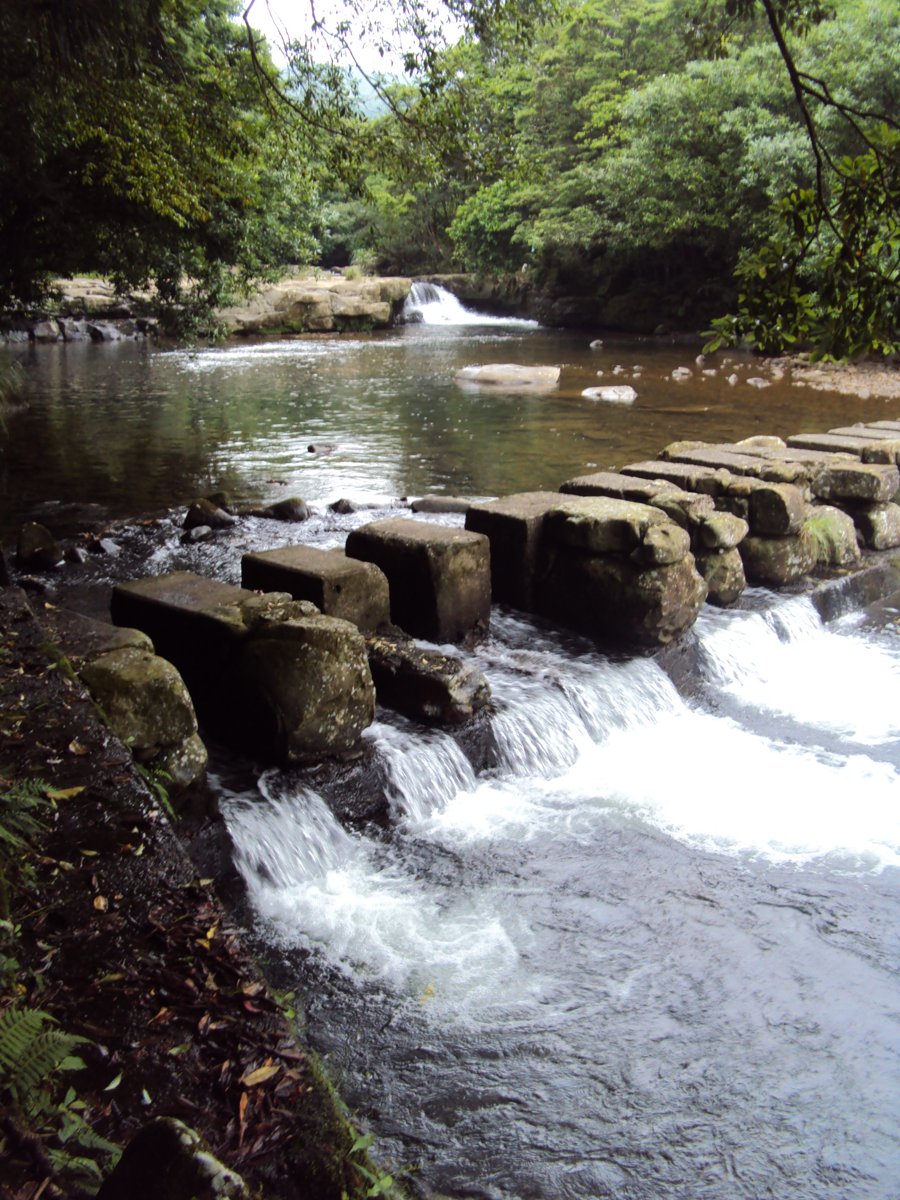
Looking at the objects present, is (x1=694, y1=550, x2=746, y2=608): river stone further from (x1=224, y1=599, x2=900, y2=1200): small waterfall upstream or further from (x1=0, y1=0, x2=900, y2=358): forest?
(x1=0, y1=0, x2=900, y2=358): forest

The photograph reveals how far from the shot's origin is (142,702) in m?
3.95

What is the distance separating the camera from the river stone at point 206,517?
978cm

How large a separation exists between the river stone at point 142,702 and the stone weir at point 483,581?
70 centimetres

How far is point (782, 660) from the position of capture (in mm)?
7281

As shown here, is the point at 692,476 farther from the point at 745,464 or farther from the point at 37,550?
the point at 37,550

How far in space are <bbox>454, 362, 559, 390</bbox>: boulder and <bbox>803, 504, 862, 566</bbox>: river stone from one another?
12636 millimetres

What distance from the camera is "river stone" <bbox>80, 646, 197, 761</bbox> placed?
390cm

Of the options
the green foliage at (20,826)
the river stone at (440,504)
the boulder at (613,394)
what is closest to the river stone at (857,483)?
the river stone at (440,504)

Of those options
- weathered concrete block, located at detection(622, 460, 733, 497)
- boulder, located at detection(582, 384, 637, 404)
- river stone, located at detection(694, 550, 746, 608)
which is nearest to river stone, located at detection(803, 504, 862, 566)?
weathered concrete block, located at detection(622, 460, 733, 497)

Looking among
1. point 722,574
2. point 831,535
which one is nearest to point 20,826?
point 722,574

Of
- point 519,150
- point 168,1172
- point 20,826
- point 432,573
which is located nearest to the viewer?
point 168,1172

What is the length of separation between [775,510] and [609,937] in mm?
4518

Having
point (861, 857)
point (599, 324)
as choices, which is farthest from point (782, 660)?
point (599, 324)

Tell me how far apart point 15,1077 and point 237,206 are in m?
12.6
